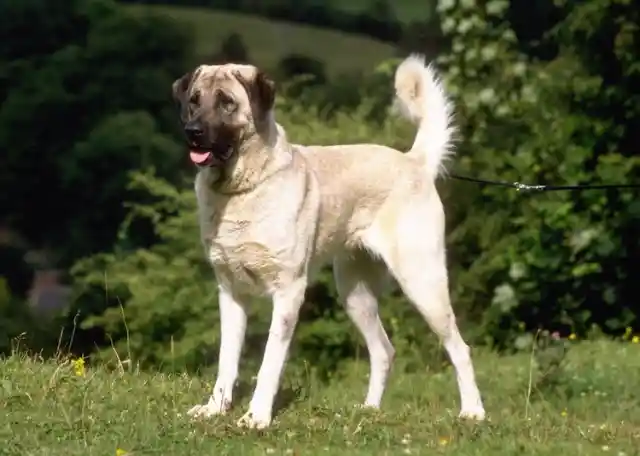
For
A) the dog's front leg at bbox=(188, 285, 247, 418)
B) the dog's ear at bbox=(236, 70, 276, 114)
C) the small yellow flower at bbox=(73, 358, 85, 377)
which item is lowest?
the small yellow flower at bbox=(73, 358, 85, 377)

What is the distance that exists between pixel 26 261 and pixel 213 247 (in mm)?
6669

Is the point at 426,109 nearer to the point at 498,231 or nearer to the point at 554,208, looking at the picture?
the point at 554,208

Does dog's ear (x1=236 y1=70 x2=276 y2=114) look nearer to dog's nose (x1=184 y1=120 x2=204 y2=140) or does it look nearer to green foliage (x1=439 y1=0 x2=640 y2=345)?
dog's nose (x1=184 y1=120 x2=204 y2=140)

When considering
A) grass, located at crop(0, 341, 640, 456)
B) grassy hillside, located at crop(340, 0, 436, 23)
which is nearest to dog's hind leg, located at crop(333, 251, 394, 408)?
grass, located at crop(0, 341, 640, 456)

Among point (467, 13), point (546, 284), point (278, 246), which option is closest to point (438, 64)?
point (467, 13)

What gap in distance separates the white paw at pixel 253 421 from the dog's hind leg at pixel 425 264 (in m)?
1.27

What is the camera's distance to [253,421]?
582 cm

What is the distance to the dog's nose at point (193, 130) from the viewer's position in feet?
19.2

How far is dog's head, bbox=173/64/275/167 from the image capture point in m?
5.94

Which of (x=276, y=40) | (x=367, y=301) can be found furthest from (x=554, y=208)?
(x=367, y=301)

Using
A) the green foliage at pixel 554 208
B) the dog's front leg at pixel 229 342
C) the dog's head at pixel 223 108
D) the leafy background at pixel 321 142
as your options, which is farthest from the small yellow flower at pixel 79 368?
the green foliage at pixel 554 208

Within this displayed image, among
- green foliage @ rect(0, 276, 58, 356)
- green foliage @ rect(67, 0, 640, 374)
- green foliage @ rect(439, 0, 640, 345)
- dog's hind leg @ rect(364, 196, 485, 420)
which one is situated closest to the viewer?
dog's hind leg @ rect(364, 196, 485, 420)

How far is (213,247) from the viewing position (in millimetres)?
6141

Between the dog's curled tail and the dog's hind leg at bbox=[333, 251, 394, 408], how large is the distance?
64cm
